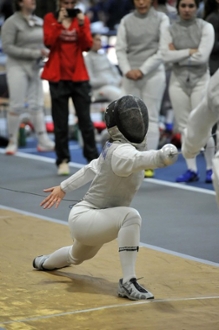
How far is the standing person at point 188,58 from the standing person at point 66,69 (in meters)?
0.93

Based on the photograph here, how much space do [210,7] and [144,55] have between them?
0.87m

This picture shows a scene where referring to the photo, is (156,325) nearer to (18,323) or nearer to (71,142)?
(18,323)

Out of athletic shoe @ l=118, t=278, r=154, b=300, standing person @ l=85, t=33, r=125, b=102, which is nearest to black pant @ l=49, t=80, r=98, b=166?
standing person @ l=85, t=33, r=125, b=102

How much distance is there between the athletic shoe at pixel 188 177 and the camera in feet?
27.2

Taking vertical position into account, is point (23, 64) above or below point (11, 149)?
above

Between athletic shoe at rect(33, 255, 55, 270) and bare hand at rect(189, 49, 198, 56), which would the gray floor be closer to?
athletic shoe at rect(33, 255, 55, 270)

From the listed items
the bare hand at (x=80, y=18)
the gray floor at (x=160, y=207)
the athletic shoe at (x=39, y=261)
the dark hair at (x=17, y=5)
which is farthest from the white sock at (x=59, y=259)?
the dark hair at (x=17, y=5)

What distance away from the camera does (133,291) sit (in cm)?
433

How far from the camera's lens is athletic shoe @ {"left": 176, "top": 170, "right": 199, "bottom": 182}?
8281 millimetres

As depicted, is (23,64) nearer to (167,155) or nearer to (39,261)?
(39,261)

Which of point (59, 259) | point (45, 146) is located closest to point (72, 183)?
point (59, 259)

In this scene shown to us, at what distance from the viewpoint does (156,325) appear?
393 cm

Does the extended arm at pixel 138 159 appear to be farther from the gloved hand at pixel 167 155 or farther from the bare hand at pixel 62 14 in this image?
the bare hand at pixel 62 14

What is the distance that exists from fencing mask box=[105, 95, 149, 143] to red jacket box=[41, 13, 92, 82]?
3.96 meters
